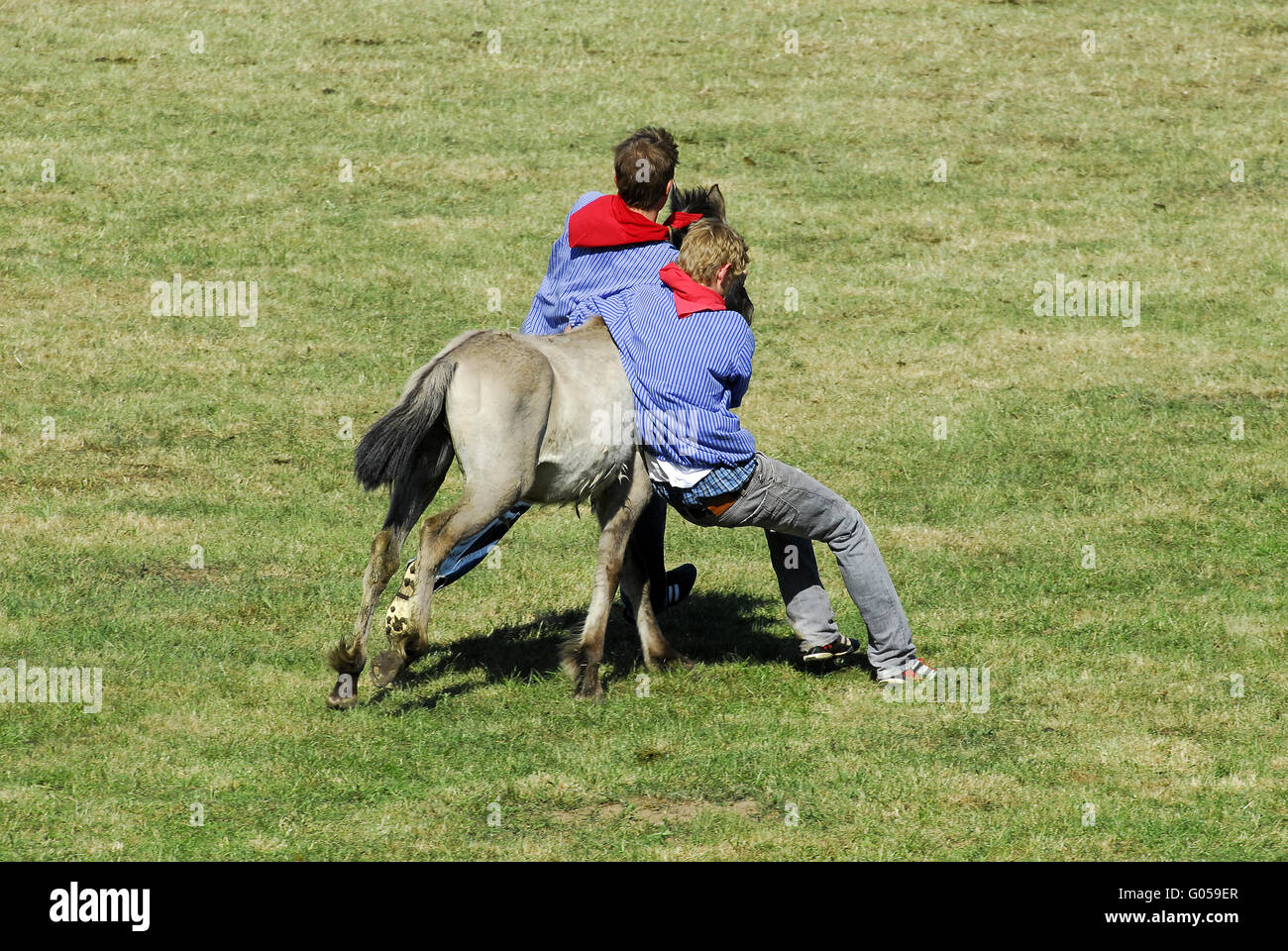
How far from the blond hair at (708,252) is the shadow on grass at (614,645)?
197 centimetres

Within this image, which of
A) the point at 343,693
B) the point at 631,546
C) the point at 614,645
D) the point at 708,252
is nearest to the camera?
the point at 343,693

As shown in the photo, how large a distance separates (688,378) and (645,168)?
3.66 feet

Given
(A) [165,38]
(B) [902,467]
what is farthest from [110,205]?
(B) [902,467]

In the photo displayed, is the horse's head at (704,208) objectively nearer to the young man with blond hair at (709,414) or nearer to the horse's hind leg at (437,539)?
the young man with blond hair at (709,414)

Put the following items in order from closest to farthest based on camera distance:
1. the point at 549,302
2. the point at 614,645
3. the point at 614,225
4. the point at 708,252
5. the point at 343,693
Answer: the point at 343,693, the point at 708,252, the point at 614,225, the point at 549,302, the point at 614,645

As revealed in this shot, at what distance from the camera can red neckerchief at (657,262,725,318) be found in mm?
7285

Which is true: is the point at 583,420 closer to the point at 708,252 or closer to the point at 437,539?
the point at 437,539

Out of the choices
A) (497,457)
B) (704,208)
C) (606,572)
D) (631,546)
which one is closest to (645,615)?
(631,546)

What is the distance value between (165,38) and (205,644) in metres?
15.4

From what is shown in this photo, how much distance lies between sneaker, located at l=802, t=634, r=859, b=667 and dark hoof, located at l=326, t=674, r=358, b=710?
2305 millimetres

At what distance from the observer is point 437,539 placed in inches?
268

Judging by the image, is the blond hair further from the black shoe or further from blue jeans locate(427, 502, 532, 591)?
the black shoe

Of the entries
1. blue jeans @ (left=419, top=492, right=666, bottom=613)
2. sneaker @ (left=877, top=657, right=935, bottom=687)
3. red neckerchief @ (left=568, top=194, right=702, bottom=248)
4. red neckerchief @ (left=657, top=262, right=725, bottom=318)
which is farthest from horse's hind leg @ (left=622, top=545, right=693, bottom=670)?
red neckerchief @ (left=568, top=194, right=702, bottom=248)

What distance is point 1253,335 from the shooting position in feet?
48.1
